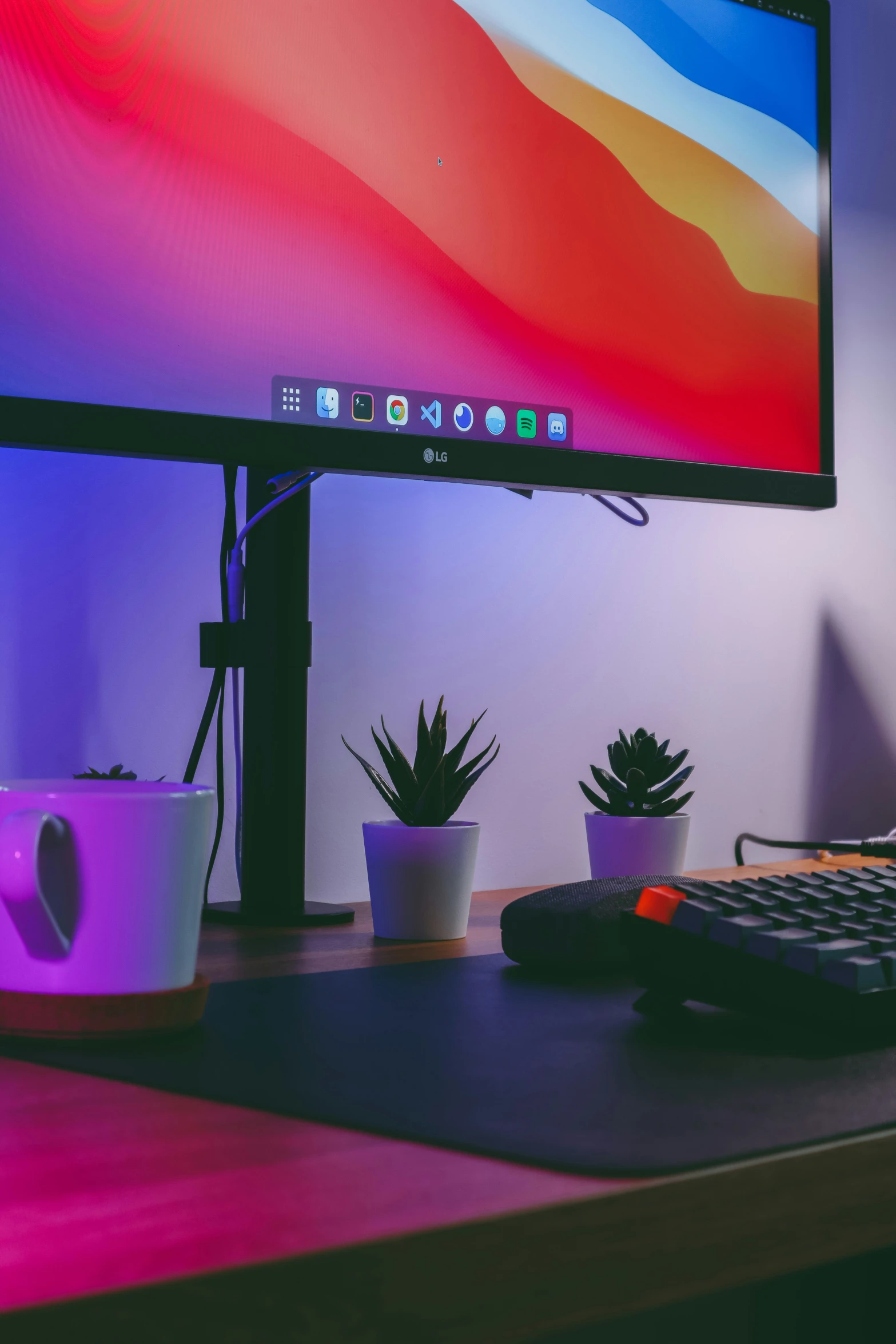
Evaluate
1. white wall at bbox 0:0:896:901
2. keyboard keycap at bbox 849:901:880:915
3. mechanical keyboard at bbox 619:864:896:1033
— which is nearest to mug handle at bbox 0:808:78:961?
mechanical keyboard at bbox 619:864:896:1033

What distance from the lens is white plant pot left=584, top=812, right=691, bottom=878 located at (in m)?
0.90

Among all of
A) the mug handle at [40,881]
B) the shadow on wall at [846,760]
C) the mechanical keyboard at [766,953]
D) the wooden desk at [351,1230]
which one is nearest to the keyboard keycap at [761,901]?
the mechanical keyboard at [766,953]

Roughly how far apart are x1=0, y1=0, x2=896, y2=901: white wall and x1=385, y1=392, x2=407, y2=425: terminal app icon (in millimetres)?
229

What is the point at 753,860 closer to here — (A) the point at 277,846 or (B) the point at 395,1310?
(A) the point at 277,846

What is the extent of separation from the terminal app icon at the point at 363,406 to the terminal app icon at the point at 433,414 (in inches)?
1.4

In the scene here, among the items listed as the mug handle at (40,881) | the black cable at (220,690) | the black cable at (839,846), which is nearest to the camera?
the mug handle at (40,881)

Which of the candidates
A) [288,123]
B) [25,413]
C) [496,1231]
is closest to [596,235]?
[288,123]

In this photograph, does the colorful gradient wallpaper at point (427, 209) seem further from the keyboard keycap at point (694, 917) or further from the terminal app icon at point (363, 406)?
the keyboard keycap at point (694, 917)

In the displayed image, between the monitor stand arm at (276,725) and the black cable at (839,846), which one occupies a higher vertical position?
the monitor stand arm at (276,725)

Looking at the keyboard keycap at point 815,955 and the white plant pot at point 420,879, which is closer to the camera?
the keyboard keycap at point 815,955

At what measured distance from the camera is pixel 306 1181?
307 mm

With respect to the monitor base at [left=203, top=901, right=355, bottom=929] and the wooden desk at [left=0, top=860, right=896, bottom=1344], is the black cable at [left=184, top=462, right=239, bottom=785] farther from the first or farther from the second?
the wooden desk at [left=0, top=860, right=896, bottom=1344]

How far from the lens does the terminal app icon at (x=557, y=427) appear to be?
834 mm

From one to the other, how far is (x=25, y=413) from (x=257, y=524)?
21 centimetres
